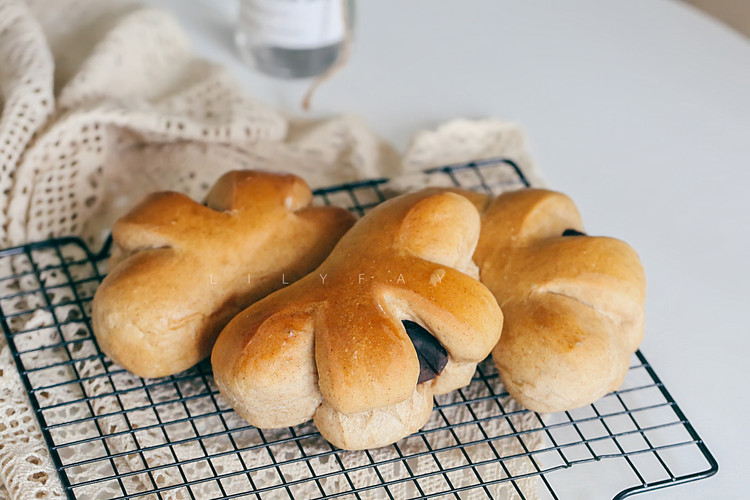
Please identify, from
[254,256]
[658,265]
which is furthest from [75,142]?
[658,265]

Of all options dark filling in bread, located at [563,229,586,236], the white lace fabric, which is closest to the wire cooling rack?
the white lace fabric

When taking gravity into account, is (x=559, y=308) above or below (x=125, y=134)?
above

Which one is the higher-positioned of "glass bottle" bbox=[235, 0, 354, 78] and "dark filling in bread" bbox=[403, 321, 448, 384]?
"glass bottle" bbox=[235, 0, 354, 78]

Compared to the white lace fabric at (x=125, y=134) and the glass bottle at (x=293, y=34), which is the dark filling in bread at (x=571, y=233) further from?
the glass bottle at (x=293, y=34)

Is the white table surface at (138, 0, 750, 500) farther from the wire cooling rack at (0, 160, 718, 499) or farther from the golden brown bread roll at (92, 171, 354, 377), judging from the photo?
the golden brown bread roll at (92, 171, 354, 377)

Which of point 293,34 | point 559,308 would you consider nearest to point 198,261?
point 559,308

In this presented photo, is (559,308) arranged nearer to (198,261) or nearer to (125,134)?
(198,261)

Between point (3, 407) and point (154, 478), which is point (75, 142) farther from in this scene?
point (154, 478)
